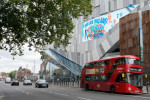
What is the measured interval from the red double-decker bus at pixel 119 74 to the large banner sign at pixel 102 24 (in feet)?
111

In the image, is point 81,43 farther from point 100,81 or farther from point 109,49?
point 100,81

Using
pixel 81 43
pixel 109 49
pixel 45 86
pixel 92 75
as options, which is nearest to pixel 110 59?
pixel 92 75

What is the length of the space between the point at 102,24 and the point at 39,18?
4211 centimetres

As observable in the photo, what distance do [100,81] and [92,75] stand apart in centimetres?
204

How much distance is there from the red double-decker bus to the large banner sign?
3374 centimetres

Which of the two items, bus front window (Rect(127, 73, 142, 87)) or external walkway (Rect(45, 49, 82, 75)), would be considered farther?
external walkway (Rect(45, 49, 82, 75))

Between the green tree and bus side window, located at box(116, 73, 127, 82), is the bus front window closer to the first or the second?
bus side window, located at box(116, 73, 127, 82)

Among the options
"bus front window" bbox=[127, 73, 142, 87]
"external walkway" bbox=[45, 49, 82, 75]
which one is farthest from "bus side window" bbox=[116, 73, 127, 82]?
"external walkway" bbox=[45, 49, 82, 75]

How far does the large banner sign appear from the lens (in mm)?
55763

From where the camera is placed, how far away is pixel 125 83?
64.7ft

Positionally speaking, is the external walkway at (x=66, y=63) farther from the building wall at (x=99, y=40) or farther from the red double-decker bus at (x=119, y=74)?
the red double-decker bus at (x=119, y=74)

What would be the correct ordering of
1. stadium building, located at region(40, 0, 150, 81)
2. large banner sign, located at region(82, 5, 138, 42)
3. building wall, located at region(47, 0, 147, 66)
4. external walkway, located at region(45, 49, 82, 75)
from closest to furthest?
building wall, located at region(47, 0, 147, 66), stadium building, located at region(40, 0, 150, 81), large banner sign, located at region(82, 5, 138, 42), external walkway, located at region(45, 49, 82, 75)

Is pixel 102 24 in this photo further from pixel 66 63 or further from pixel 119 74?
pixel 119 74

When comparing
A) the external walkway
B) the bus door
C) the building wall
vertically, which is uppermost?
the building wall
